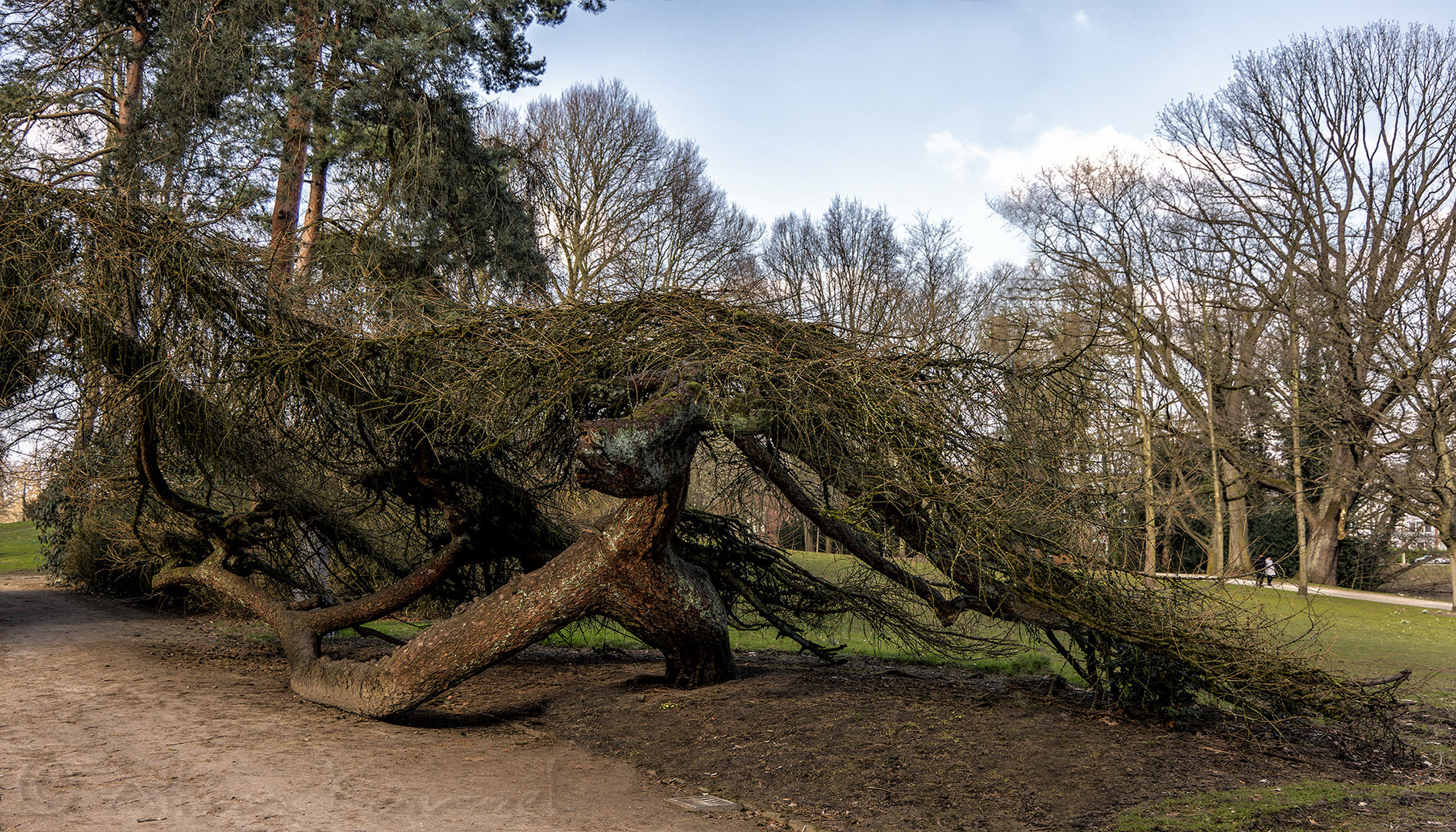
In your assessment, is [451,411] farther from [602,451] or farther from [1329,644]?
[1329,644]

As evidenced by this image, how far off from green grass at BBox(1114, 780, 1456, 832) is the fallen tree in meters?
0.83

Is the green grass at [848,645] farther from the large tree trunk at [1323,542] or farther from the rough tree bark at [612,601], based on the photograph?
the large tree trunk at [1323,542]

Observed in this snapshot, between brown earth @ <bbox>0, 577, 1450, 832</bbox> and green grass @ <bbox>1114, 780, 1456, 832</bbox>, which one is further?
brown earth @ <bbox>0, 577, 1450, 832</bbox>

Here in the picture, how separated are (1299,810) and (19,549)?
26720 millimetres

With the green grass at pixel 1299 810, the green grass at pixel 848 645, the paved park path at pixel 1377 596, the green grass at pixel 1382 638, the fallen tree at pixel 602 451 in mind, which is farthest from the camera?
the paved park path at pixel 1377 596

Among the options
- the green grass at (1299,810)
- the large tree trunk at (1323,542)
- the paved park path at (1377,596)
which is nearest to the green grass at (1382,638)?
the paved park path at (1377,596)

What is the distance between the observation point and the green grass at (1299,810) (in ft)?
14.7

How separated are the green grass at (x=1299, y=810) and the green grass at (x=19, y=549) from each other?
17.4 m

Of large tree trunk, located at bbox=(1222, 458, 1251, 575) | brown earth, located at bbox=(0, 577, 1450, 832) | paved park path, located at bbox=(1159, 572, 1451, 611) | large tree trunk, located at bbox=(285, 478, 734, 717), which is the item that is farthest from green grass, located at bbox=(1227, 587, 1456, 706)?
large tree trunk, located at bbox=(285, 478, 734, 717)

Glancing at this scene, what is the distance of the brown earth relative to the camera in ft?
15.4

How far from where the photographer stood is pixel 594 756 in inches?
241

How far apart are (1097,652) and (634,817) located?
13.3ft

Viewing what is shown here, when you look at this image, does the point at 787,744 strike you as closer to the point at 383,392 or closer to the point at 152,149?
the point at 383,392

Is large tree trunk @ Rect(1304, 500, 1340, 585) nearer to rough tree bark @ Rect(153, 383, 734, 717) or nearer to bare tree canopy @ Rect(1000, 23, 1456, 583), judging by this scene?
bare tree canopy @ Rect(1000, 23, 1456, 583)
